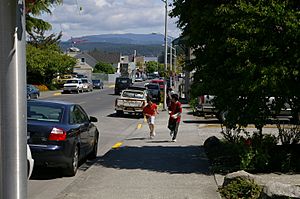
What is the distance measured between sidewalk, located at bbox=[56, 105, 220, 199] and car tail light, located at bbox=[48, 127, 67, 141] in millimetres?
847

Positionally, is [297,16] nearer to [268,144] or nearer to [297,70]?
[297,70]

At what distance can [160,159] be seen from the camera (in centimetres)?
1251

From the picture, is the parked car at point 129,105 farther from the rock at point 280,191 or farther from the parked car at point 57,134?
the rock at point 280,191

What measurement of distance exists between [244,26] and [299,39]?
1014mm

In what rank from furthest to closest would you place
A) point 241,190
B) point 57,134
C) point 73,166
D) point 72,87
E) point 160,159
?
point 72,87 < point 160,159 < point 73,166 < point 57,134 < point 241,190

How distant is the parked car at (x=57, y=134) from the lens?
993 centimetres

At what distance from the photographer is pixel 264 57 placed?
9.95m

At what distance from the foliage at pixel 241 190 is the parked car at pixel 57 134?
132 inches

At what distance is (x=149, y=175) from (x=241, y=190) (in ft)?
8.52

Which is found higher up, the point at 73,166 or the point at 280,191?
the point at 280,191

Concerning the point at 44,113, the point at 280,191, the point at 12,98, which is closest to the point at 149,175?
the point at 44,113

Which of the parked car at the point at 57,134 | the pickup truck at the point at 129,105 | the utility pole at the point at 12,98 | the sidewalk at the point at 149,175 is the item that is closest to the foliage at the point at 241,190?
the sidewalk at the point at 149,175

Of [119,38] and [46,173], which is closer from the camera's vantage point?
[46,173]

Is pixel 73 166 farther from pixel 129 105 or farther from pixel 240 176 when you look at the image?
pixel 129 105
